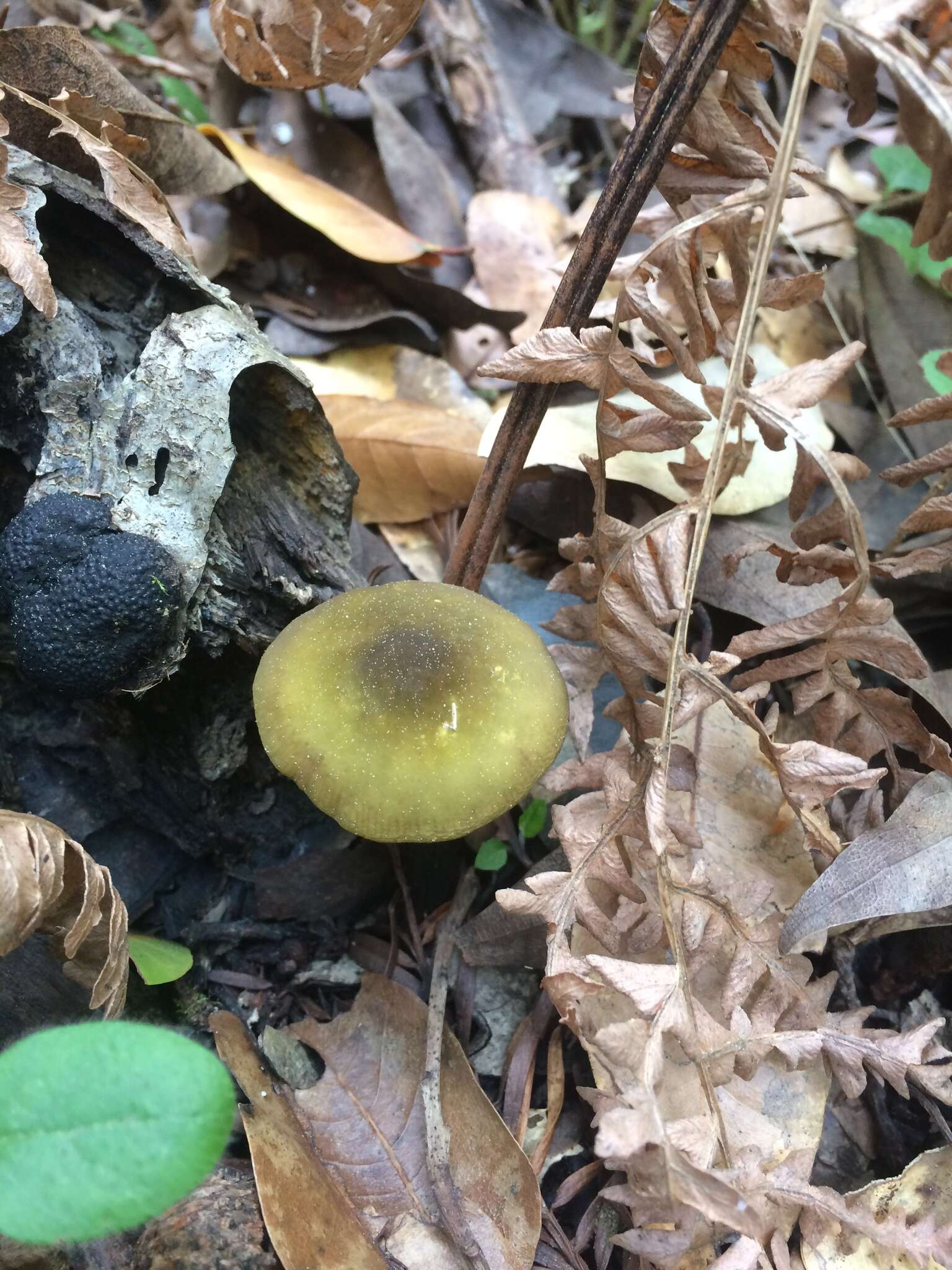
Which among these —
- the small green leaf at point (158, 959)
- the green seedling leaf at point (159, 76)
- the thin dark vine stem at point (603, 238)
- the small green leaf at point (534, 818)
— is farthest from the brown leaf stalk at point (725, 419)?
the green seedling leaf at point (159, 76)

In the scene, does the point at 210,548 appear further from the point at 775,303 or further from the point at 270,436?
the point at 775,303

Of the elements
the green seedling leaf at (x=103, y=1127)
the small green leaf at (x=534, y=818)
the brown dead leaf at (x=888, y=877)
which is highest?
the brown dead leaf at (x=888, y=877)

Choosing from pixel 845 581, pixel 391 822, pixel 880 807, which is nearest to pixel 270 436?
pixel 391 822

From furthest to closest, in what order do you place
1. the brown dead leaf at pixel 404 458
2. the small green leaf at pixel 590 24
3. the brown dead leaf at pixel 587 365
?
1. the small green leaf at pixel 590 24
2. the brown dead leaf at pixel 404 458
3. the brown dead leaf at pixel 587 365

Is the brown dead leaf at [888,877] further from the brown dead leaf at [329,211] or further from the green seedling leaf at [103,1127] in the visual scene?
the brown dead leaf at [329,211]

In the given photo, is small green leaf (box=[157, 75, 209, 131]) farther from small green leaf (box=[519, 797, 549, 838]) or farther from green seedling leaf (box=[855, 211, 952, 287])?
small green leaf (box=[519, 797, 549, 838])

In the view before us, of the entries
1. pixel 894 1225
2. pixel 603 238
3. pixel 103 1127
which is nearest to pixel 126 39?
pixel 603 238
